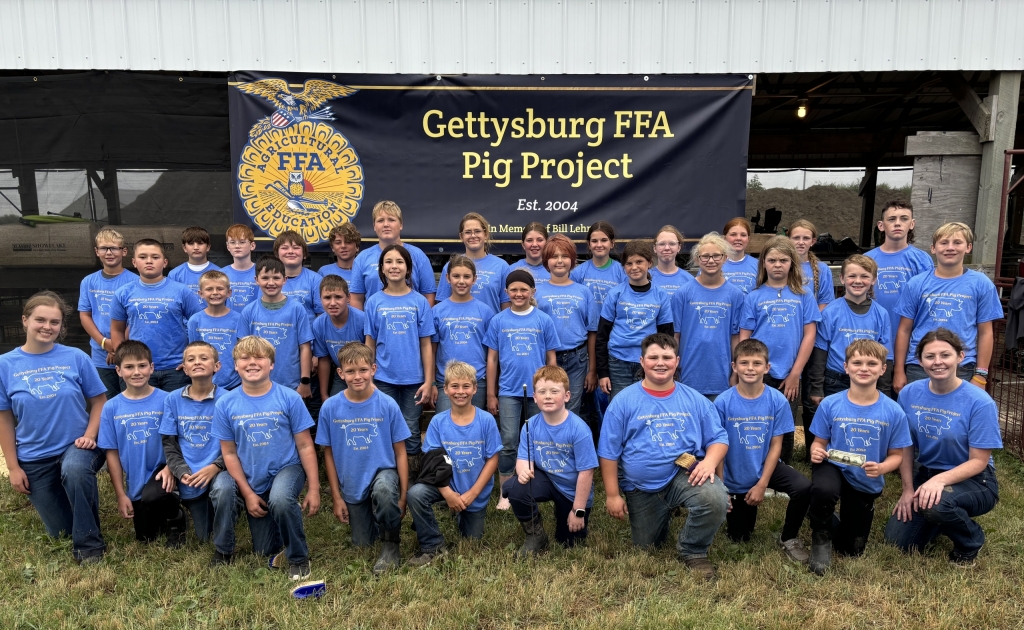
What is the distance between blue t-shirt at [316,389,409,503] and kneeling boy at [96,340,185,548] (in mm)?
914

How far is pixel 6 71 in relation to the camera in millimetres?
5672

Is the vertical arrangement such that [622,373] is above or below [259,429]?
→ above

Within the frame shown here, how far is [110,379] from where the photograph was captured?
4738 millimetres

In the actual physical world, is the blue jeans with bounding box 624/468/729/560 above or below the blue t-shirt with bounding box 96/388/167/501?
below

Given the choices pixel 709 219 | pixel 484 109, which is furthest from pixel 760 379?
pixel 484 109

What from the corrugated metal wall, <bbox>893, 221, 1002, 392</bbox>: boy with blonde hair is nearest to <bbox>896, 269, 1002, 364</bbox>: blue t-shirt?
<bbox>893, 221, 1002, 392</bbox>: boy with blonde hair

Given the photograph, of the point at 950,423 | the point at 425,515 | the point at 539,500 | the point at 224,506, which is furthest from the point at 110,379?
the point at 950,423

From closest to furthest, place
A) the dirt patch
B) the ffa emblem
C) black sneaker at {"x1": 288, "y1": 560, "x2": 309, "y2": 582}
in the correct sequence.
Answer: black sneaker at {"x1": 288, "y1": 560, "x2": 309, "y2": 582} → the ffa emblem → the dirt patch

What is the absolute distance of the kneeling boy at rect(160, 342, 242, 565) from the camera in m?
3.52

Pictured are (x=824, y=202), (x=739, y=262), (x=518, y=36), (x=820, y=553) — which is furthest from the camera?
(x=824, y=202)

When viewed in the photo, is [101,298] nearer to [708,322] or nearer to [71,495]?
[71,495]

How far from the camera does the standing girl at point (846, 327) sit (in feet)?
13.9

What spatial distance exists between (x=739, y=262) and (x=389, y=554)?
10.4 feet

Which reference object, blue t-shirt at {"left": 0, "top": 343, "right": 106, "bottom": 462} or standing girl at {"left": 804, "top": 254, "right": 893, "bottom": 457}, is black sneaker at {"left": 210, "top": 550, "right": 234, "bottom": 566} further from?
standing girl at {"left": 804, "top": 254, "right": 893, "bottom": 457}
